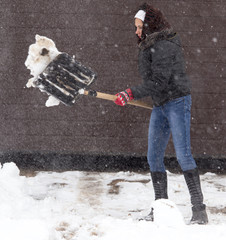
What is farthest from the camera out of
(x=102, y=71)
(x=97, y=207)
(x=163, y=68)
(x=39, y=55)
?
(x=102, y=71)

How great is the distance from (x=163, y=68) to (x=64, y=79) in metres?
1.01

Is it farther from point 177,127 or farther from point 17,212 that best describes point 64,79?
point 17,212

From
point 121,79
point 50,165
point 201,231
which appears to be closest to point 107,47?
point 121,79

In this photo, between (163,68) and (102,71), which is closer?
(163,68)

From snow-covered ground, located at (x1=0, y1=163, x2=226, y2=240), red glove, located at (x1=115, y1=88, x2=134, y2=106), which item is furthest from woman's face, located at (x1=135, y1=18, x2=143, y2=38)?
snow-covered ground, located at (x1=0, y1=163, x2=226, y2=240)

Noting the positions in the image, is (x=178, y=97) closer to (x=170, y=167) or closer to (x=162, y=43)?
(x=162, y=43)

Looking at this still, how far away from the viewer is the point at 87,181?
6.09 m

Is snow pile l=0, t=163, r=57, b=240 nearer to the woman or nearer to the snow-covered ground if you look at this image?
the snow-covered ground

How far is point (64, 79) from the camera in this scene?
13.1ft

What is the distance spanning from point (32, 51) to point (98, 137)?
2983mm

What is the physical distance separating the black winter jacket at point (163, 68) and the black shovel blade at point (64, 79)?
0.55 meters

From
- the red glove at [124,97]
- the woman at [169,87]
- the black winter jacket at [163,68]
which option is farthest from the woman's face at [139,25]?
the red glove at [124,97]

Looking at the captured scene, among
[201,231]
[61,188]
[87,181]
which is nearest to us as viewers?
[201,231]

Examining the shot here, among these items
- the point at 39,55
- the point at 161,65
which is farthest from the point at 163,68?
the point at 39,55
